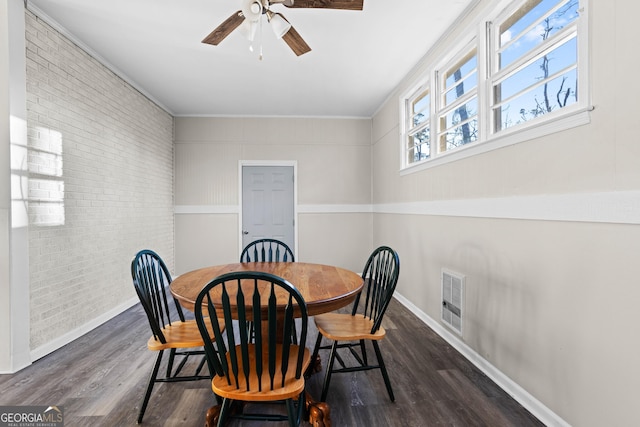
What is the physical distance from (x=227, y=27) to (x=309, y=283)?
1793mm

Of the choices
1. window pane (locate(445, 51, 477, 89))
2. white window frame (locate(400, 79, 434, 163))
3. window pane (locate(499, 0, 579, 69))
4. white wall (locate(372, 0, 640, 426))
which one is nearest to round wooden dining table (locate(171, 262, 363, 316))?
white wall (locate(372, 0, 640, 426))

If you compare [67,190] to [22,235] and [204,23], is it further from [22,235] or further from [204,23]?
[204,23]

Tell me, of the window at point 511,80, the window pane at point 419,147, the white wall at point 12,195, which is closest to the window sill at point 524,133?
the window at point 511,80

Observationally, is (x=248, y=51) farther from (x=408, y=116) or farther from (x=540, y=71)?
(x=540, y=71)

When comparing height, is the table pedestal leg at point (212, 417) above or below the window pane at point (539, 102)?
below

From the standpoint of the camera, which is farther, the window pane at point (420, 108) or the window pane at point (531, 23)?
the window pane at point (420, 108)

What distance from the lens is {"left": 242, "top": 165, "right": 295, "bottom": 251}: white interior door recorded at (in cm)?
527

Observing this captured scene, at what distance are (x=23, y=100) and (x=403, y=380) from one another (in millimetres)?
3427

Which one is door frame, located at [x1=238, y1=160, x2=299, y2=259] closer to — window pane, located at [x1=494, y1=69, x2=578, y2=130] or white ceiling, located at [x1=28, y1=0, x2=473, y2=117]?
white ceiling, located at [x1=28, y1=0, x2=473, y2=117]

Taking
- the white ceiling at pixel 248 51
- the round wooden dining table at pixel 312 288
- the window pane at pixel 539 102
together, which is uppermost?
the white ceiling at pixel 248 51

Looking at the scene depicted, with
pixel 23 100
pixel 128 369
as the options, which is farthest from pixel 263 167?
pixel 128 369

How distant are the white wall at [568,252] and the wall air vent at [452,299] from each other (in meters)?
0.08

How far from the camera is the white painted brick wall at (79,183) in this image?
252 centimetres

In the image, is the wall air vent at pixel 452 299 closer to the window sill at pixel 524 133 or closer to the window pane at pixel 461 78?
the window sill at pixel 524 133
